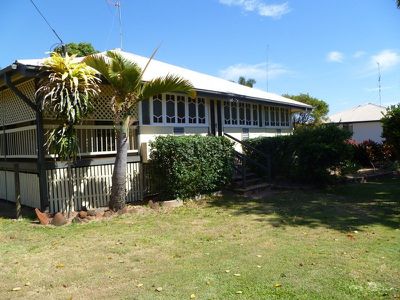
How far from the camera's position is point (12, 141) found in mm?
11445

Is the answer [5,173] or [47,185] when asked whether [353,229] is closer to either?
[47,185]

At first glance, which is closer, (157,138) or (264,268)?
(264,268)

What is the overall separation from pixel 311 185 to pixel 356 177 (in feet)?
9.36

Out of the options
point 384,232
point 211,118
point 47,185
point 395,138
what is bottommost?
point 384,232

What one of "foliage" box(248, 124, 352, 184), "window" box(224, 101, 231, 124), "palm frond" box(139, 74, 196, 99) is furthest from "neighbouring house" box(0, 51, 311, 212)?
"foliage" box(248, 124, 352, 184)

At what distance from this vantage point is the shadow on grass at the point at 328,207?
8.35 m

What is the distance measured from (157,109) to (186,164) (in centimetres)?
232

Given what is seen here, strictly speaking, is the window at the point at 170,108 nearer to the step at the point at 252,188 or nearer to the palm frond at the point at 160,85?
the palm frond at the point at 160,85

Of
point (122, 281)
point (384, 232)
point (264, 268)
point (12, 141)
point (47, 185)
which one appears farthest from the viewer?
point (12, 141)

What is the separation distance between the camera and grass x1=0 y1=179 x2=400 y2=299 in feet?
15.3

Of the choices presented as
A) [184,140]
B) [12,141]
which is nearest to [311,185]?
[184,140]

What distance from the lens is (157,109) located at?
1172 cm

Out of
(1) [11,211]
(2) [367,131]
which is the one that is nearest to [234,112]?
(1) [11,211]

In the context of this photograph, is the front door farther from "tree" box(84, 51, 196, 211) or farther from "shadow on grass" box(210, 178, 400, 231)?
"tree" box(84, 51, 196, 211)
